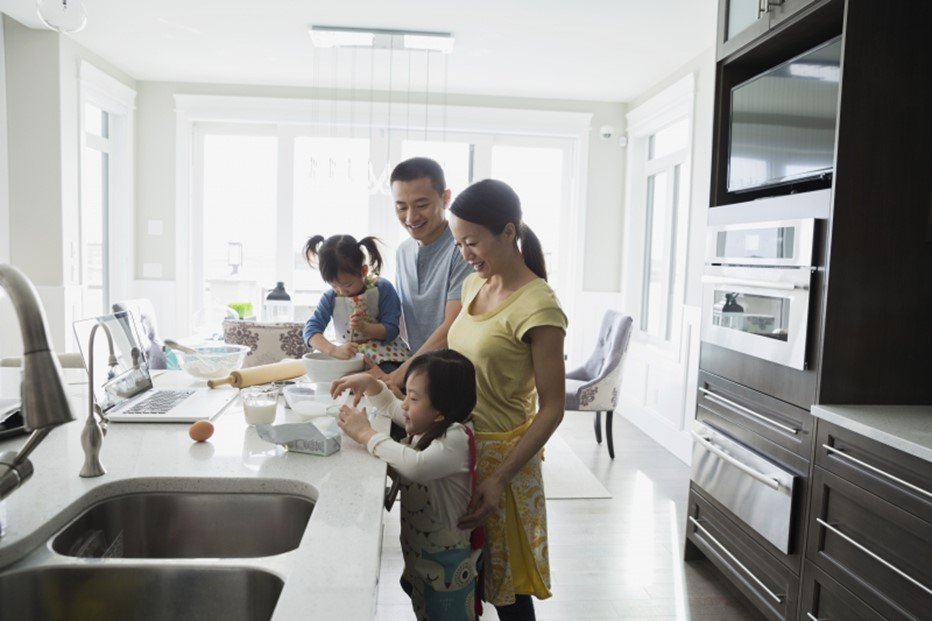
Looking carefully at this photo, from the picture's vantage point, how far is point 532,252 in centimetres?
157

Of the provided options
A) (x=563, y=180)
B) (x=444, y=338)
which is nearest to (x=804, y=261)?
(x=444, y=338)

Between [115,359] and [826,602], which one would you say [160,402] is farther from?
[826,602]

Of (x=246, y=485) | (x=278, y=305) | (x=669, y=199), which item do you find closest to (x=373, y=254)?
(x=246, y=485)

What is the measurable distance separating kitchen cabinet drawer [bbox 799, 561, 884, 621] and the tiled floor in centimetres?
43

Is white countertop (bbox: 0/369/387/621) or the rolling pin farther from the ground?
the rolling pin

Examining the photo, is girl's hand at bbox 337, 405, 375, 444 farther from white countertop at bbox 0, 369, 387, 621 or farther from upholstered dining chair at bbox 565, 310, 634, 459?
upholstered dining chair at bbox 565, 310, 634, 459

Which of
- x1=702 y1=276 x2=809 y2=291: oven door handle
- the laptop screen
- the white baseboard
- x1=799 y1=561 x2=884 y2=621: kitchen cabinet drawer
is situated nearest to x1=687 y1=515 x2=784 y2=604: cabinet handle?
x1=799 y1=561 x2=884 y2=621: kitchen cabinet drawer

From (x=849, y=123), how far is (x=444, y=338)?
1.36 meters

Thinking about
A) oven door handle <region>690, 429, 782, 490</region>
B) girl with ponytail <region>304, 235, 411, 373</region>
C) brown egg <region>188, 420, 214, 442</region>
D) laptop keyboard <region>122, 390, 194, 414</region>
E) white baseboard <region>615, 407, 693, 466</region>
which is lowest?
white baseboard <region>615, 407, 693, 466</region>

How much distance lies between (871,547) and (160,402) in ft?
6.31

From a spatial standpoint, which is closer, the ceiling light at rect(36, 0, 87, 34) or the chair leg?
the ceiling light at rect(36, 0, 87, 34)

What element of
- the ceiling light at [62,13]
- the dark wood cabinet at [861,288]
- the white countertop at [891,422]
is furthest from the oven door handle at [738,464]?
the ceiling light at [62,13]

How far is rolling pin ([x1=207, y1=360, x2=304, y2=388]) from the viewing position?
1919 mm

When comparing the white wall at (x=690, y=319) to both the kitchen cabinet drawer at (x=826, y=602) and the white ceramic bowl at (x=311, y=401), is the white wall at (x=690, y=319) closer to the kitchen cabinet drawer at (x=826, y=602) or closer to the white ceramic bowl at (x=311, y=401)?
the kitchen cabinet drawer at (x=826, y=602)
